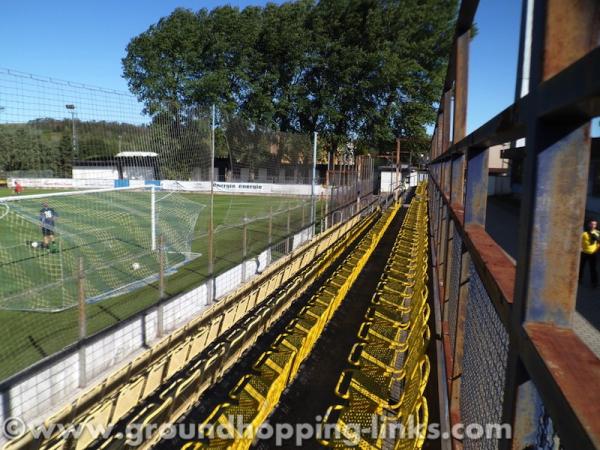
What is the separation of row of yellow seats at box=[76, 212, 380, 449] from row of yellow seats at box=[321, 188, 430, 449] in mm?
1533

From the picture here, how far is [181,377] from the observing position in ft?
17.6

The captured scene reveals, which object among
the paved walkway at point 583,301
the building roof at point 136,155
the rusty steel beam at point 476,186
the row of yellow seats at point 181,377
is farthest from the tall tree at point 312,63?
the rusty steel beam at point 476,186

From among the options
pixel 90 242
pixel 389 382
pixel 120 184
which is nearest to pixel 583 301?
pixel 389 382

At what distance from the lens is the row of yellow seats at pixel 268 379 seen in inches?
138

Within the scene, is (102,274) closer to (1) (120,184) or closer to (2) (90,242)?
(1) (120,184)

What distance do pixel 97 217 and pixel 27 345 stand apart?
9191mm

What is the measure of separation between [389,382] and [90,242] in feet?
39.1

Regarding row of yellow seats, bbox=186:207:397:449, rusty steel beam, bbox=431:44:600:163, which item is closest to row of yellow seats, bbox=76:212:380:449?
row of yellow seats, bbox=186:207:397:449

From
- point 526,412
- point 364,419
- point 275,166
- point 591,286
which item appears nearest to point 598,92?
point 526,412

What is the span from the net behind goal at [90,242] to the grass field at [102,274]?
4 cm

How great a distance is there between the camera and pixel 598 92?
72 centimetres

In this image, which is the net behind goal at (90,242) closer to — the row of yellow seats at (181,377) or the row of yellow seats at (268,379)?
the row of yellow seats at (181,377)

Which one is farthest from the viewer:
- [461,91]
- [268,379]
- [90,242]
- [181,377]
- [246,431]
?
[90,242]

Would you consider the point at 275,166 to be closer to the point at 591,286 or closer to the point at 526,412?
the point at 591,286
